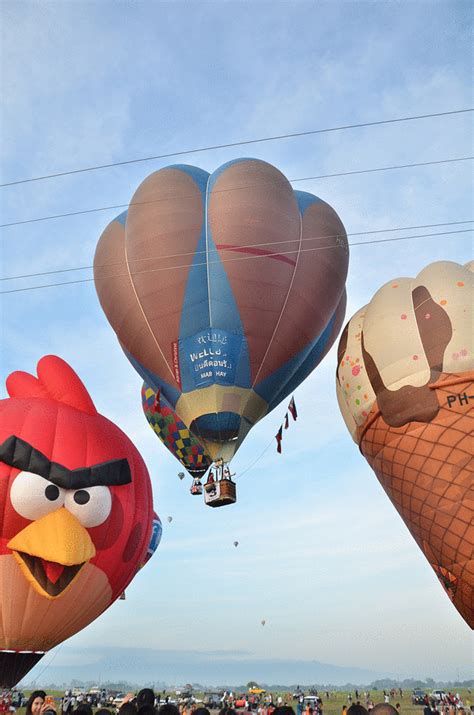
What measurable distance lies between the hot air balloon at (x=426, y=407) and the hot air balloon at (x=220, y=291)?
3402 mm

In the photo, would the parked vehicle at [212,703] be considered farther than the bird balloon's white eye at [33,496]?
Yes

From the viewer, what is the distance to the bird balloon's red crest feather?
1205cm

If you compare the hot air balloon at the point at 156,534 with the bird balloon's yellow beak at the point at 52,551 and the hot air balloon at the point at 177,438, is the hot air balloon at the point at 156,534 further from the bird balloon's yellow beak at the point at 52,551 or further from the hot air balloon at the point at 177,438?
the bird balloon's yellow beak at the point at 52,551

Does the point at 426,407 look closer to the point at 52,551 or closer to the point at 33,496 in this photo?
the point at 52,551

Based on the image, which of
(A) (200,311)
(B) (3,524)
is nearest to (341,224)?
(A) (200,311)

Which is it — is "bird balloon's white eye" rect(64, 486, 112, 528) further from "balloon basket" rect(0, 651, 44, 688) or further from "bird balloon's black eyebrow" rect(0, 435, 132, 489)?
"balloon basket" rect(0, 651, 44, 688)

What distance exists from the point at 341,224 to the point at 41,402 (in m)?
8.63

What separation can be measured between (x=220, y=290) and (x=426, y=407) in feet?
18.8

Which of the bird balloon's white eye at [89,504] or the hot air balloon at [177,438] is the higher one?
the hot air balloon at [177,438]

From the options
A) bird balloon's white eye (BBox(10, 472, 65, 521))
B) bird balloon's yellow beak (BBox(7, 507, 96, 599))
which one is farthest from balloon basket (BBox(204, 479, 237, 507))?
bird balloon's white eye (BBox(10, 472, 65, 521))

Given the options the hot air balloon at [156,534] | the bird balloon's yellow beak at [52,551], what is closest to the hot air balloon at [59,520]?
the bird balloon's yellow beak at [52,551]

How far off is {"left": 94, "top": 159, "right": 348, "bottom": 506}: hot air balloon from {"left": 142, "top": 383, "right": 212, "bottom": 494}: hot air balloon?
4.00m

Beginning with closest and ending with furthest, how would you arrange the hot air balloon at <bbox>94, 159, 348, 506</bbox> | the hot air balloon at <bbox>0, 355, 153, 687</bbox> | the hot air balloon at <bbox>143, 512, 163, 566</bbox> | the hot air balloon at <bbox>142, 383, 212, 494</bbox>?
the hot air balloon at <bbox>0, 355, 153, 687</bbox>
the hot air balloon at <bbox>94, 159, 348, 506</bbox>
the hot air balloon at <bbox>142, 383, 212, 494</bbox>
the hot air balloon at <bbox>143, 512, 163, 566</bbox>

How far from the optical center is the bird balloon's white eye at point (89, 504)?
415 inches
